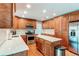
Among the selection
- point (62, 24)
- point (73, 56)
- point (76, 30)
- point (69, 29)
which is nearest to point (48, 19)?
point (62, 24)

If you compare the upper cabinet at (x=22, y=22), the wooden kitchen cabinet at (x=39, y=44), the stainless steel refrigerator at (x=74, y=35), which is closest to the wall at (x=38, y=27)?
the upper cabinet at (x=22, y=22)

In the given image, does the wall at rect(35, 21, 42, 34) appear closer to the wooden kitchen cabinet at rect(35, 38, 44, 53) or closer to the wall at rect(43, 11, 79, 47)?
the wall at rect(43, 11, 79, 47)

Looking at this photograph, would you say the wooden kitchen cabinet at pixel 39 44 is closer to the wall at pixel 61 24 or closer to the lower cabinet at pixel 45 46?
the lower cabinet at pixel 45 46

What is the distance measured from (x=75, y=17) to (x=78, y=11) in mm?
179

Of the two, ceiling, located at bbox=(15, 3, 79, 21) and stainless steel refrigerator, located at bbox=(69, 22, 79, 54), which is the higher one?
ceiling, located at bbox=(15, 3, 79, 21)

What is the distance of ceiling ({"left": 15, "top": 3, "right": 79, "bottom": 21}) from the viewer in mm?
1788

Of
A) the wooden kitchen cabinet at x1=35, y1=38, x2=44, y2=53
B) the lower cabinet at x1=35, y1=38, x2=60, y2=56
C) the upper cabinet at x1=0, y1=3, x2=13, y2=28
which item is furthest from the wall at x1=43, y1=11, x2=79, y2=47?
the upper cabinet at x1=0, y1=3, x2=13, y2=28

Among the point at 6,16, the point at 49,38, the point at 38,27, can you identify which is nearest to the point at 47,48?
the point at 49,38

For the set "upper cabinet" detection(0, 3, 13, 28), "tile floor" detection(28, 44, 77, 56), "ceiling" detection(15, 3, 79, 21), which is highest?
"ceiling" detection(15, 3, 79, 21)

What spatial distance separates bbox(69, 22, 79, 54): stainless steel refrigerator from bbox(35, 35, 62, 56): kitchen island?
287mm

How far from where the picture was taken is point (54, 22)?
185cm

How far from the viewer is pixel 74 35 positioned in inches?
78.7

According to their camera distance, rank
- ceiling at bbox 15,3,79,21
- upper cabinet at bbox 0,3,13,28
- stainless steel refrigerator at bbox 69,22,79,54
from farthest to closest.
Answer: stainless steel refrigerator at bbox 69,22,79,54, ceiling at bbox 15,3,79,21, upper cabinet at bbox 0,3,13,28

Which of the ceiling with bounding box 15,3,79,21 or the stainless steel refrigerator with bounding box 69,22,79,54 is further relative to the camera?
the stainless steel refrigerator with bounding box 69,22,79,54
